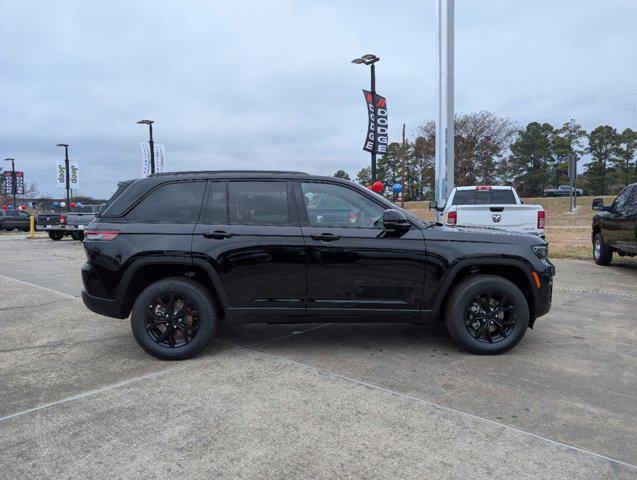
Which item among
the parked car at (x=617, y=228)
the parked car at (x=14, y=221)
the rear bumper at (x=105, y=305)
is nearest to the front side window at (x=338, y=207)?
the rear bumper at (x=105, y=305)

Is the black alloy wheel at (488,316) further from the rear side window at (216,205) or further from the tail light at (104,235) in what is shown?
the tail light at (104,235)

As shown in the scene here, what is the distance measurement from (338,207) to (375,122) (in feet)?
49.1

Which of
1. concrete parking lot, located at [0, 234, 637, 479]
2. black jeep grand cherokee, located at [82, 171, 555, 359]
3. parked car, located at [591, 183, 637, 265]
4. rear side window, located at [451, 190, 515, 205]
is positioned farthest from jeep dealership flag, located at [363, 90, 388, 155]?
black jeep grand cherokee, located at [82, 171, 555, 359]

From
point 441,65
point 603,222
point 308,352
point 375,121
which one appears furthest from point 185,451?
point 375,121

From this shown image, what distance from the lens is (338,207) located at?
4684 millimetres

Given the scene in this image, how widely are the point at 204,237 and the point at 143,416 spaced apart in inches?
66.9

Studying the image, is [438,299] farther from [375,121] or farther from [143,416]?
[375,121]

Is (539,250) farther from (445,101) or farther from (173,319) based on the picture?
(445,101)

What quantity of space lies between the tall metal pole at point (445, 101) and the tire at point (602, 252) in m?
5.39

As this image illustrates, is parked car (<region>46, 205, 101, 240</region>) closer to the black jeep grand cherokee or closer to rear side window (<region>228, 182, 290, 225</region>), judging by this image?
the black jeep grand cherokee

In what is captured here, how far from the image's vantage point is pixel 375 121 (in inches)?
744

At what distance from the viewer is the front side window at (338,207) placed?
461 centimetres

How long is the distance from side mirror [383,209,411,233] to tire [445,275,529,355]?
775 mm

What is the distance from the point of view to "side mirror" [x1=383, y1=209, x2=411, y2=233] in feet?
14.4
